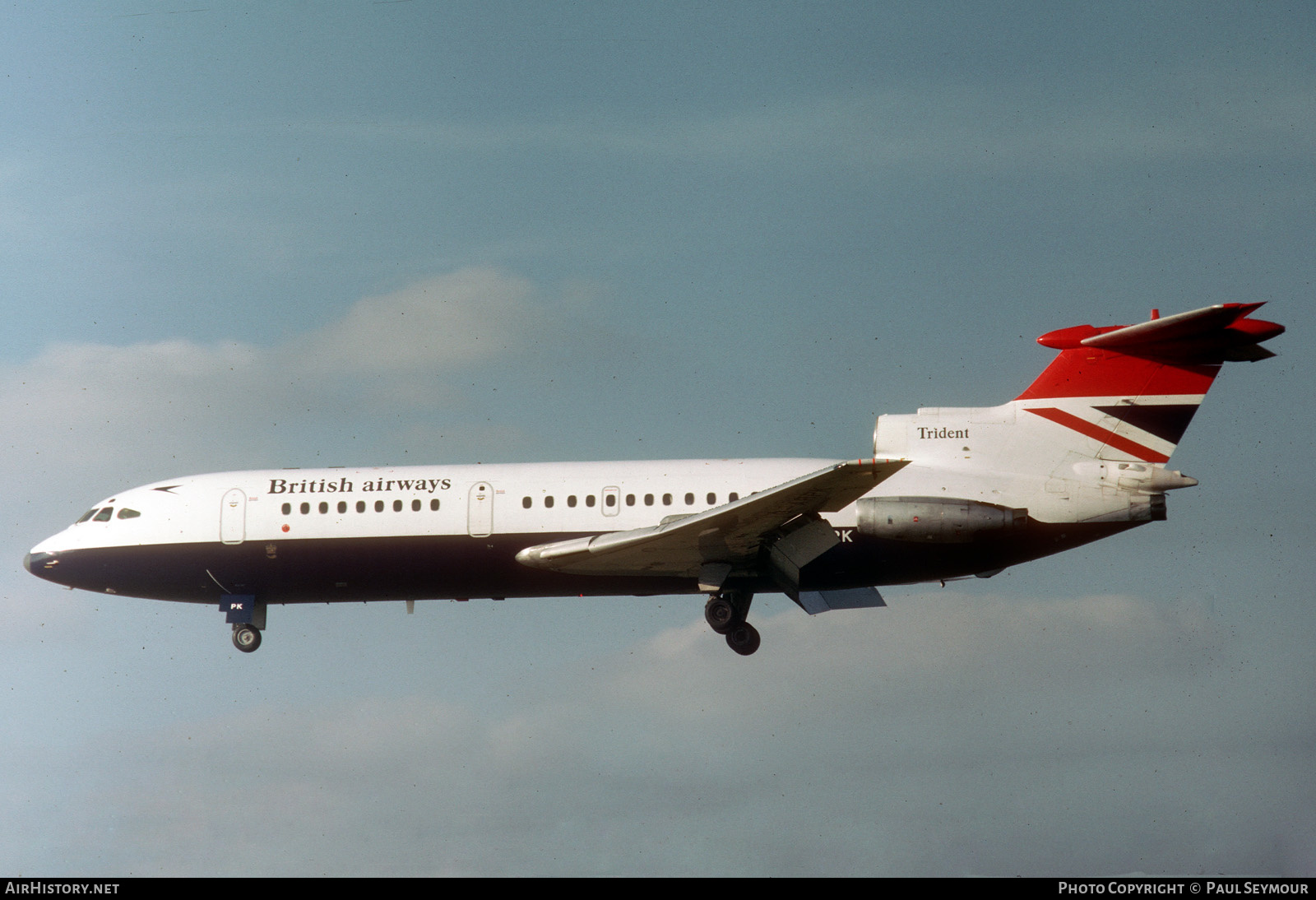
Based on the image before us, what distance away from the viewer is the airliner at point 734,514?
27578mm

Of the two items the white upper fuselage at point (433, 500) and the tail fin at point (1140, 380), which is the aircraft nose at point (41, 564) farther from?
the tail fin at point (1140, 380)

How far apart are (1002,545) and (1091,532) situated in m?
1.78

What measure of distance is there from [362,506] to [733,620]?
330 inches

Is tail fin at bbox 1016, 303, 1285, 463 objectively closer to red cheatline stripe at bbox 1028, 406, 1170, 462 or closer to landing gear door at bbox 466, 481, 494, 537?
red cheatline stripe at bbox 1028, 406, 1170, 462

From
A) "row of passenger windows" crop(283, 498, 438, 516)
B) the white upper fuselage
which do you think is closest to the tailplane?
Answer: the white upper fuselage

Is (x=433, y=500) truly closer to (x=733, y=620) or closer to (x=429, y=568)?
(x=429, y=568)

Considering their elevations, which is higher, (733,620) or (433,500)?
(433,500)

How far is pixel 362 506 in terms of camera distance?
30.3m

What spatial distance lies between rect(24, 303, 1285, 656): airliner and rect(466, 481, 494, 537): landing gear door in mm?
42

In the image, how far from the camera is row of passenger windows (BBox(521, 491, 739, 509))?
94.9 feet

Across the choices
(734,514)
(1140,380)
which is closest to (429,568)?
(734,514)

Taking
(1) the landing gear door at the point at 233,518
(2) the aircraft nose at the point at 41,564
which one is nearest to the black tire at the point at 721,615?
(1) the landing gear door at the point at 233,518
